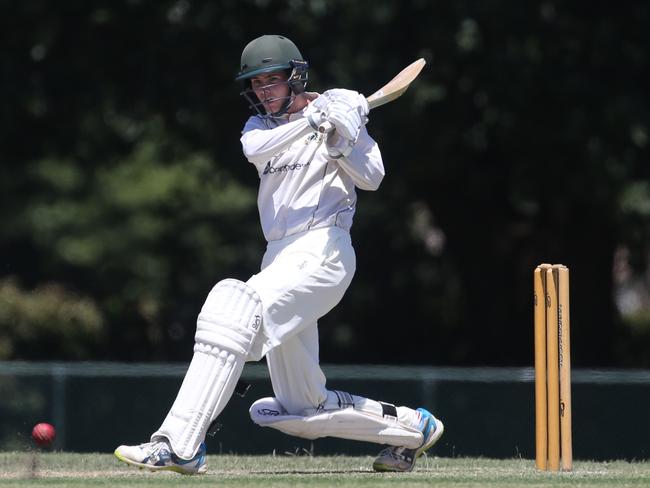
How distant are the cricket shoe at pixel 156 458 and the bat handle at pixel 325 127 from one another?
116cm

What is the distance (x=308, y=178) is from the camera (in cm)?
518

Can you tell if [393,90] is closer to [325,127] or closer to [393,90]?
[393,90]

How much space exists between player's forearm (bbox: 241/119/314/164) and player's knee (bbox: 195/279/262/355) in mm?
461

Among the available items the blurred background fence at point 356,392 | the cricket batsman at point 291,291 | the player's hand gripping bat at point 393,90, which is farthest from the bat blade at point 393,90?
the blurred background fence at point 356,392

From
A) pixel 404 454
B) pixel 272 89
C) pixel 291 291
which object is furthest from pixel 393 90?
pixel 404 454

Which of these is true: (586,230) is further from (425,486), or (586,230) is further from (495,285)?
(425,486)

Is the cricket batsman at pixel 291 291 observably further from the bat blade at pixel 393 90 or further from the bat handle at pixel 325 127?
the bat blade at pixel 393 90

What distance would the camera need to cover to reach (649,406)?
8047 mm

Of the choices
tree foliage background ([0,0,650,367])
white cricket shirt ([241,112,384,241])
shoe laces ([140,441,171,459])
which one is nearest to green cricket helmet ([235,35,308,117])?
white cricket shirt ([241,112,384,241])

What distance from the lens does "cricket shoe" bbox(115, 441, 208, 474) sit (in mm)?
4855

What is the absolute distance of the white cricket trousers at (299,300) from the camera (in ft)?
16.5

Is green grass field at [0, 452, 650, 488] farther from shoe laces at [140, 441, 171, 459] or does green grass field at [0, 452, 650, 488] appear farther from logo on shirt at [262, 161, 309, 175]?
logo on shirt at [262, 161, 309, 175]

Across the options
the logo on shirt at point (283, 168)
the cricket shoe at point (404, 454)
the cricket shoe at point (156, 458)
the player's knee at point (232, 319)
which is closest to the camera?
the cricket shoe at point (156, 458)

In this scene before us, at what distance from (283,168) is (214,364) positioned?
75 centimetres
